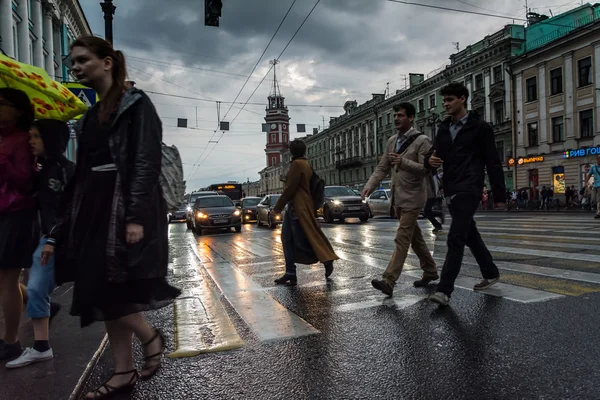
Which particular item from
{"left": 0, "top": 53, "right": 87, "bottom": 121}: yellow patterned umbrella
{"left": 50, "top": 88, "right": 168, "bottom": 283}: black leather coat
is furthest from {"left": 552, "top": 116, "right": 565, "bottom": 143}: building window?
{"left": 50, "top": 88, "right": 168, "bottom": 283}: black leather coat

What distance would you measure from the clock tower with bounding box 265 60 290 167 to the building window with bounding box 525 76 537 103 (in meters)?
72.4

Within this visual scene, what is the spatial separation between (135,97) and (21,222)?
1.33 m

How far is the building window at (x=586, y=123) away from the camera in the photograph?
106 feet

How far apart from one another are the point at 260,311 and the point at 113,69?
8.43 ft

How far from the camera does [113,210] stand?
2400mm

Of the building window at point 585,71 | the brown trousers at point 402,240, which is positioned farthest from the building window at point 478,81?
the brown trousers at point 402,240

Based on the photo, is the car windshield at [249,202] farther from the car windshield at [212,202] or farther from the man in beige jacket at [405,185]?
the man in beige jacket at [405,185]

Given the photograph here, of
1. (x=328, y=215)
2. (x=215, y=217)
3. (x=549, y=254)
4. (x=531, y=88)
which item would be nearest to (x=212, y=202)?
(x=215, y=217)

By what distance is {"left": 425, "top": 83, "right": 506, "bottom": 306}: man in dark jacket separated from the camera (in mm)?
4285

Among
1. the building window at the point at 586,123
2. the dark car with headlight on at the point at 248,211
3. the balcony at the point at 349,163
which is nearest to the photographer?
the dark car with headlight on at the point at 248,211

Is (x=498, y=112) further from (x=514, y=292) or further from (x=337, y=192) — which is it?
(x=514, y=292)

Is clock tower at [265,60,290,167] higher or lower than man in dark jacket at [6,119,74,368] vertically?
higher

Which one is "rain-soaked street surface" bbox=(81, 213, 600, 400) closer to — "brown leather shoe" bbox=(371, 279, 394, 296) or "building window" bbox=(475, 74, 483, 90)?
"brown leather shoe" bbox=(371, 279, 394, 296)

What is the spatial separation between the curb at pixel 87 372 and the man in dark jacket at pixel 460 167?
268 centimetres
